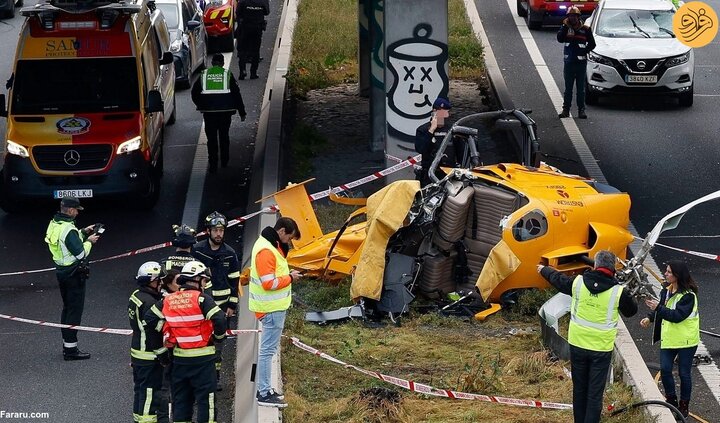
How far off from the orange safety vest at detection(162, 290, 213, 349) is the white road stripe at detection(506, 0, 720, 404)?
4502 mm

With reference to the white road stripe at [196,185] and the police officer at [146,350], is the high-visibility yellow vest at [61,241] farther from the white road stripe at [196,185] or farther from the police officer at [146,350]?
the white road stripe at [196,185]

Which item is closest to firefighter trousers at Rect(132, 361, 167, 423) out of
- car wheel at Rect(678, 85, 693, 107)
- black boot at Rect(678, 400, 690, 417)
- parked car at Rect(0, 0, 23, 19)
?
black boot at Rect(678, 400, 690, 417)

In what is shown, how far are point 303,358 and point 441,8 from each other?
7.85 metres

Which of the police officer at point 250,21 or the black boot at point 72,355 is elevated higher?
the black boot at point 72,355

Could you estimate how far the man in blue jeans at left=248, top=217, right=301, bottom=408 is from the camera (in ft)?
36.7

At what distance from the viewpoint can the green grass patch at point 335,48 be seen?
91.0 ft

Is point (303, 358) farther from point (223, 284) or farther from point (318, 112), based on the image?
point (318, 112)

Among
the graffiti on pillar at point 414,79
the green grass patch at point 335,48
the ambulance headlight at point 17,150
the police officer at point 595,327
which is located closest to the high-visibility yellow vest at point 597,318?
the police officer at point 595,327

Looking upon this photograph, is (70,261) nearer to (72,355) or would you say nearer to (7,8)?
(72,355)

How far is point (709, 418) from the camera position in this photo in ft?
38.3

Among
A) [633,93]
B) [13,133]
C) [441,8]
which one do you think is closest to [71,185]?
[13,133]

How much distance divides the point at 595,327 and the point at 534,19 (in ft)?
72.8

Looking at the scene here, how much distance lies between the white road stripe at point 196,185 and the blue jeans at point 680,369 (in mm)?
8134

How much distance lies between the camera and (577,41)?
23.2 metres
